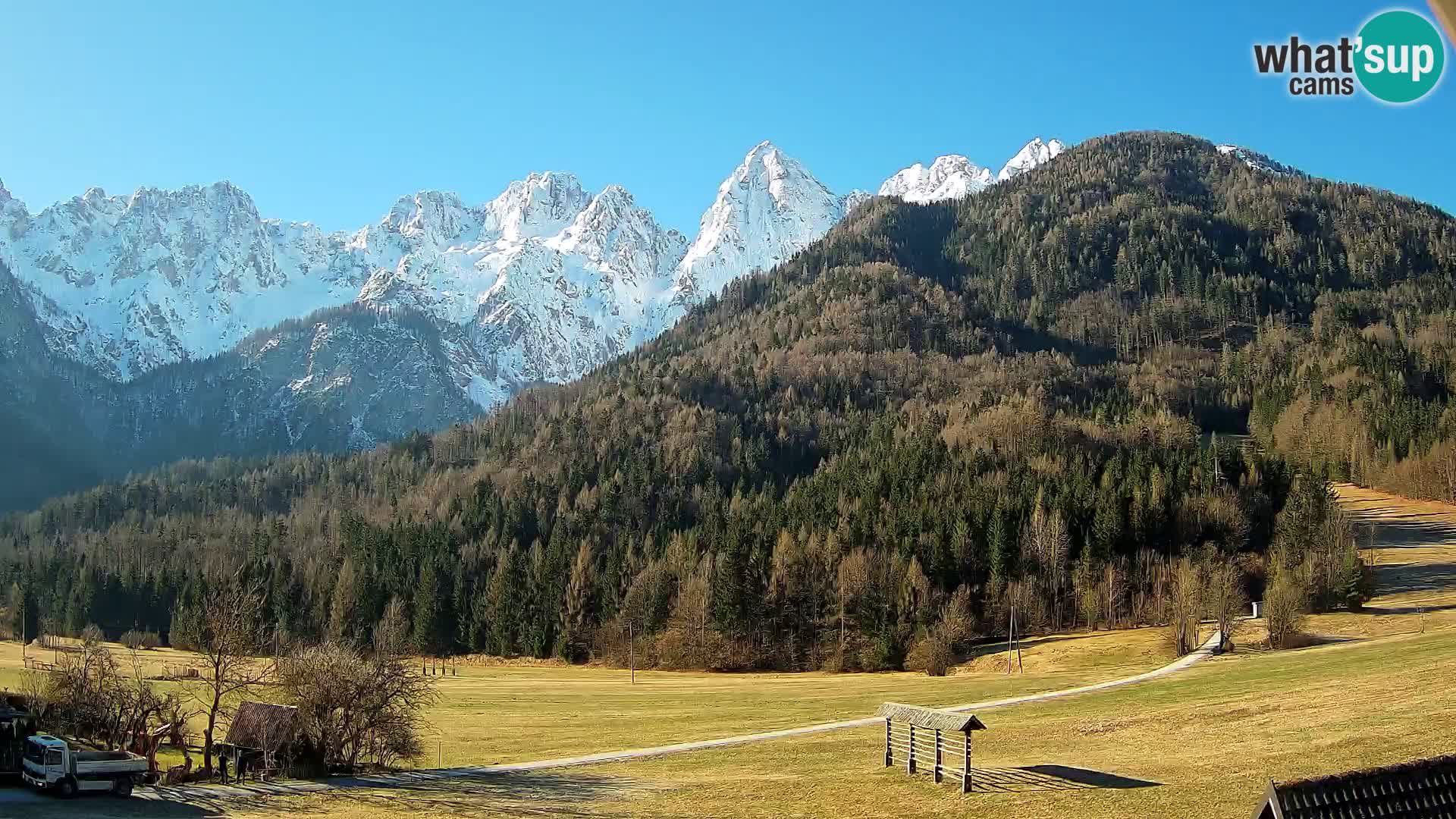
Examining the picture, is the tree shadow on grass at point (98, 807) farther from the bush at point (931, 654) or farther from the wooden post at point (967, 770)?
the bush at point (931, 654)

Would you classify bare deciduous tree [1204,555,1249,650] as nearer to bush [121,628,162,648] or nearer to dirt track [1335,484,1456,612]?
dirt track [1335,484,1456,612]

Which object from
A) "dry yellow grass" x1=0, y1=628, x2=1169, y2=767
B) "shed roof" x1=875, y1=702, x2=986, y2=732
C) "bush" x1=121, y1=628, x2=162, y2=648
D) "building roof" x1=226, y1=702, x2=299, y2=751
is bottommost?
"bush" x1=121, y1=628, x2=162, y2=648

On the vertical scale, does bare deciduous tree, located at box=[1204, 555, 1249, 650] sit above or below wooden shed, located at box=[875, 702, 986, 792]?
above

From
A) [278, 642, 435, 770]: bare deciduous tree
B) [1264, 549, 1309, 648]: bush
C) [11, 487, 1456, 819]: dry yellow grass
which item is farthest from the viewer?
[1264, 549, 1309, 648]: bush

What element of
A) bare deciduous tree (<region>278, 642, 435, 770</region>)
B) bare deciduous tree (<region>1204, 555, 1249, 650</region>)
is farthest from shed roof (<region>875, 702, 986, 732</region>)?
bare deciduous tree (<region>1204, 555, 1249, 650</region>)

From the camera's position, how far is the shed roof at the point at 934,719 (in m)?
31.6

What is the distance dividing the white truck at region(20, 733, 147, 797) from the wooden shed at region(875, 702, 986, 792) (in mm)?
27737

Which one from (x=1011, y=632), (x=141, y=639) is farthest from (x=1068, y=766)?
(x=141, y=639)

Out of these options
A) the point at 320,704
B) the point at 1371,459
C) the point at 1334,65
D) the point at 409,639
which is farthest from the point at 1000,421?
the point at 1334,65

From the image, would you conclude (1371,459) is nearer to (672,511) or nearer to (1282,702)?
(672,511)

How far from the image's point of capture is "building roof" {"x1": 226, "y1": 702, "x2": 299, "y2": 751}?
142 feet

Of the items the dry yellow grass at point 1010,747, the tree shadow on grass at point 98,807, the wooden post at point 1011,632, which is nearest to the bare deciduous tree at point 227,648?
the tree shadow on grass at point 98,807

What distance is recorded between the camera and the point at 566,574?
500 ft

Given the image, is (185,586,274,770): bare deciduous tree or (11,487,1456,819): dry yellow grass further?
(185,586,274,770): bare deciduous tree
